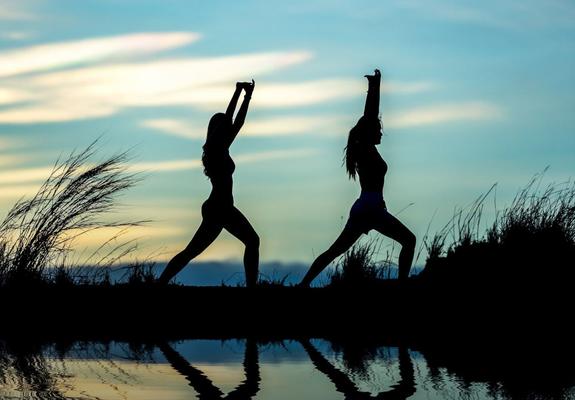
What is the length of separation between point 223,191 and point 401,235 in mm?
1767

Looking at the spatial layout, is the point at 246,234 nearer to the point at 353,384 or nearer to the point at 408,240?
the point at 408,240

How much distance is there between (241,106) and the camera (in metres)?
10.7

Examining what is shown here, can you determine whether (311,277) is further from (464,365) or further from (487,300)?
(464,365)

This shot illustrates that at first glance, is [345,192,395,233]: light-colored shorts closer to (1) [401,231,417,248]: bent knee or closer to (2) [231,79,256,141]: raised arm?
(1) [401,231,417,248]: bent knee

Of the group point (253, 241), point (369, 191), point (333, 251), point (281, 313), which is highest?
point (369, 191)

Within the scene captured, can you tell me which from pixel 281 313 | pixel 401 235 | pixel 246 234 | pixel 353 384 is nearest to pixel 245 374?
pixel 353 384

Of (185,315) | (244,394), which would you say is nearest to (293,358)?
(244,394)

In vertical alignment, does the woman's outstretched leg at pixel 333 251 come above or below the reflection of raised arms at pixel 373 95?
below

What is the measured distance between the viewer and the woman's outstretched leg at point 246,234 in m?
10.7

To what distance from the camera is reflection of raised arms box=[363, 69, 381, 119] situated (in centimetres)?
1072

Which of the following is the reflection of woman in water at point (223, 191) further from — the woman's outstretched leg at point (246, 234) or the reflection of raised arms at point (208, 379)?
the reflection of raised arms at point (208, 379)

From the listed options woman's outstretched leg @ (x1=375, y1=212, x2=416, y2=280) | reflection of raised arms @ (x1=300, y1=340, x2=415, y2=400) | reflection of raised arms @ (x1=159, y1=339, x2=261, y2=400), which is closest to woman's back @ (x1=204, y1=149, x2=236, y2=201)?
woman's outstretched leg @ (x1=375, y1=212, x2=416, y2=280)

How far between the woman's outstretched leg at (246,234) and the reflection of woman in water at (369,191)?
2.08 feet

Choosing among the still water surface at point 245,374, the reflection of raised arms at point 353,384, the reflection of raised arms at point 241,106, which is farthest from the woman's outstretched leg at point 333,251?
the reflection of raised arms at point 353,384
